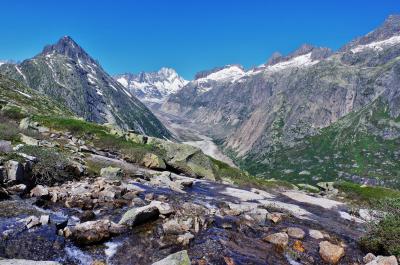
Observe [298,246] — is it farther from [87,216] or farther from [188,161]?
[188,161]

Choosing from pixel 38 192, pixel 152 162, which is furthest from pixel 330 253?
pixel 152 162

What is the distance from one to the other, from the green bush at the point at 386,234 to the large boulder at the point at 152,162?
50045mm

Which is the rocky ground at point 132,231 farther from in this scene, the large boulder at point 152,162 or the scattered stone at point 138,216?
the large boulder at point 152,162

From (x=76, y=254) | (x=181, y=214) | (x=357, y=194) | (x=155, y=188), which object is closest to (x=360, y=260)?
(x=181, y=214)

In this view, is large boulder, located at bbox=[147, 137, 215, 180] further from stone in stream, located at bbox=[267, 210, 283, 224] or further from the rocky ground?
stone in stream, located at bbox=[267, 210, 283, 224]

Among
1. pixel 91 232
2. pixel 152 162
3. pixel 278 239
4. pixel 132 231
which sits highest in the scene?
pixel 152 162

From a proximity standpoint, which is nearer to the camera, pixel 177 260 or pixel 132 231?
pixel 177 260

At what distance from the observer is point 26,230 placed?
85.1 feet

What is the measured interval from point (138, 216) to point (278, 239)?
11968mm

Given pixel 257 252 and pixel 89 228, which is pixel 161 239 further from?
pixel 257 252

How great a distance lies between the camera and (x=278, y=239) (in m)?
32.8

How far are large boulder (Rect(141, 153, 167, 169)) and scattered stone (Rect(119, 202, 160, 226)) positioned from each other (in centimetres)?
4798

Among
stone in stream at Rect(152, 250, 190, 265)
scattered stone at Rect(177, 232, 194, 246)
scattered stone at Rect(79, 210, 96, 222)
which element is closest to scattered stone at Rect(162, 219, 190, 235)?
scattered stone at Rect(177, 232, 194, 246)

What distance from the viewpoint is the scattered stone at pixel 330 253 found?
100.0ft
